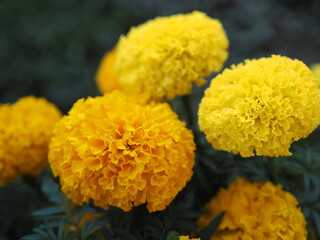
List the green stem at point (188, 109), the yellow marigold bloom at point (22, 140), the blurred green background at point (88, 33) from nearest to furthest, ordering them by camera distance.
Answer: the yellow marigold bloom at point (22, 140)
the green stem at point (188, 109)
the blurred green background at point (88, 33)

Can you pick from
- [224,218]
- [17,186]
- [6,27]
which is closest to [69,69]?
[6,27]

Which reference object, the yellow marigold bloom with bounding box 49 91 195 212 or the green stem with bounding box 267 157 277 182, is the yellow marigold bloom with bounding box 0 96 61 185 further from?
the green stem with bounding box 267 157 277 182

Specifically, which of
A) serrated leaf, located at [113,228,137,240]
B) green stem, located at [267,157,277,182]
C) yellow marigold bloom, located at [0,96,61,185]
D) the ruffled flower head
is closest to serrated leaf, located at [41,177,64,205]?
yellow marigold bloom, located at [0,96,61,185]

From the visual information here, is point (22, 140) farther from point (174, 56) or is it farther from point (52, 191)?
point (174, 56)

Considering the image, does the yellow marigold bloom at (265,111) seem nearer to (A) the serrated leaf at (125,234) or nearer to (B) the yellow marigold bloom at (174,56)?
(B) the yellow marigold bloom at (174,56)

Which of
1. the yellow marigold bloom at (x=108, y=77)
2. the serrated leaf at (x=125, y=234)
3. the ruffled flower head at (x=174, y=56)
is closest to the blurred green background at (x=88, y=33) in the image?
the yellow marigold bloom at (x=108, y=77)
